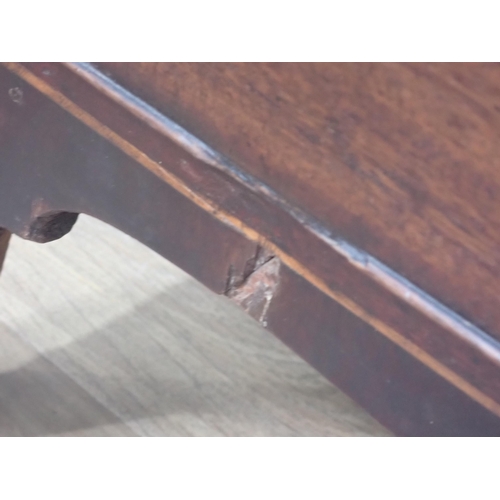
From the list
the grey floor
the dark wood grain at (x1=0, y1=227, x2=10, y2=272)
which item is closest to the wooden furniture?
the dark wood grain at (x1=0, y1=227, x2=10, y2=272)

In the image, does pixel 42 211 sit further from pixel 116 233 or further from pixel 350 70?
pixel 116 233

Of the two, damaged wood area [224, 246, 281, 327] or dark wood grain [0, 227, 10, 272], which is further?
dark wood grain [0, 227, 10, 272]

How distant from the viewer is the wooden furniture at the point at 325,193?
0.20 meters

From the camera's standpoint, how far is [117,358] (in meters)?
0.55

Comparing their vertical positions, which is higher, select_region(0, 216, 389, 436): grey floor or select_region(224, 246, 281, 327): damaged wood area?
select_region(224, 246, 281, 327): damaged wood area

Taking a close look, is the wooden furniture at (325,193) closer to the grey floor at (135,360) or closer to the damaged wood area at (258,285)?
the damaged wood area at (258,285)

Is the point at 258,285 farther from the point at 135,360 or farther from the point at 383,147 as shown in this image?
the point at 135,360

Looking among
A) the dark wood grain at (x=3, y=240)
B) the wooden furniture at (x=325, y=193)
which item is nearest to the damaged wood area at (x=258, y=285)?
the wooden furniture at (x=325, y=193)


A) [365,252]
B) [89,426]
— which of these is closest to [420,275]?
[365,252]

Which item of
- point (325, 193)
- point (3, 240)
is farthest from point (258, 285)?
point (3, 240)

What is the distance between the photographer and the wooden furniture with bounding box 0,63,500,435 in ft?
0.67

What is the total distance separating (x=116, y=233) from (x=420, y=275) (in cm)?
53

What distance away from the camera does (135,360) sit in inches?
21.4

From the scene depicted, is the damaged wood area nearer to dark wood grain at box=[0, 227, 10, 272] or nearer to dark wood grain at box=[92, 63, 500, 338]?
dark wood grain at box=[92, 63, 500, 338]
